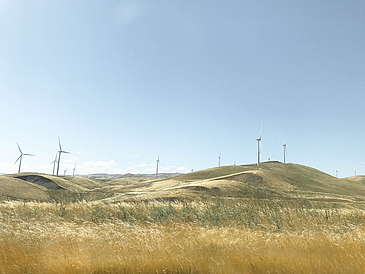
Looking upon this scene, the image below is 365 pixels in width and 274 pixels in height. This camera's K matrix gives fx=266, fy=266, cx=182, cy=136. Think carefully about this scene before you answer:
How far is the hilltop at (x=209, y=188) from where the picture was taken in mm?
38469

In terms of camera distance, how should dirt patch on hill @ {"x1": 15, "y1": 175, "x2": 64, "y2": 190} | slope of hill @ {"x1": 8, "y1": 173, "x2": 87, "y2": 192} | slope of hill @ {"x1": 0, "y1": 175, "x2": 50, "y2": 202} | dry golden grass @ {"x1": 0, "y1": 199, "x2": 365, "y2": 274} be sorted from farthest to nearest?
slope of hill @ {"x1": 8, "y1": 173, "x2": 87, "y2": 192}
dirt patch on hill @ {"x1": 15, "y1": 175, "x2": 64, "y2": 190}
slope of hill @ {"x1": 0, "y1": 175, "x2": 50, "y2": 202}
dry golden grass @ {"x1": 0, "y1": 199, "x2": 365, "y2": 274}

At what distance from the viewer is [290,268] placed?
18.0ft

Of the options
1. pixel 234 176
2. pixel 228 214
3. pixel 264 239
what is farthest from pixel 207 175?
pixel 264 239

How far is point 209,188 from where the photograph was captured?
47.9 meters

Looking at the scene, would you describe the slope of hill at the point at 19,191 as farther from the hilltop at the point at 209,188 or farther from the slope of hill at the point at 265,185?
the slope of hill at the point at 265,185

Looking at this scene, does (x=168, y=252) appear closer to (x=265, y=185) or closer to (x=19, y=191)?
(x=19, y=191)

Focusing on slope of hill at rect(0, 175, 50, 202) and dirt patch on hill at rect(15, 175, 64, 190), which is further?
dirt patch on hill at rect(15, 175, 64, 190)

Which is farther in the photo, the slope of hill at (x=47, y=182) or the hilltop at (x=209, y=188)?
the slope of hill at (x=47, y=182)

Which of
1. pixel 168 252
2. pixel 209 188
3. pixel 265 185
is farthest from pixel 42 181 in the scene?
pixel 168 252

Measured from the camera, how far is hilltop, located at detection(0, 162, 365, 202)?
38469 mm

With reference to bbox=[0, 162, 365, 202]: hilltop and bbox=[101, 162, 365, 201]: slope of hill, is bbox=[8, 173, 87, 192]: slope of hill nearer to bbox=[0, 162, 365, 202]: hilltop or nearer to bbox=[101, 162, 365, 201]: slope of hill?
bbox=[0, 162, 365, 202]: hilltop

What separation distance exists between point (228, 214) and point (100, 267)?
9.12 m

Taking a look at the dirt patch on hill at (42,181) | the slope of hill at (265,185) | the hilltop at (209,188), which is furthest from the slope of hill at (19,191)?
the dirt patch on hill at (42,181)

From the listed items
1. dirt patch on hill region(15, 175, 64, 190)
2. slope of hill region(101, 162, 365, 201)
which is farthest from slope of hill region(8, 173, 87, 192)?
slope of hill region(101, 162, 365, 201)
